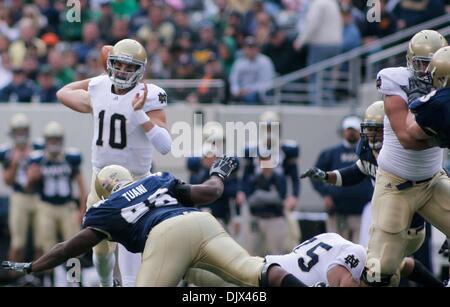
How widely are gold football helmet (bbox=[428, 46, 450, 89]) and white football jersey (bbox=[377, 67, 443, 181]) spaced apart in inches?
16.9

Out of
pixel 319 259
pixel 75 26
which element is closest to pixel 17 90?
pixel 75 26

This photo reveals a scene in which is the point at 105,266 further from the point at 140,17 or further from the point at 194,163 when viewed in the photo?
the point at 140,17

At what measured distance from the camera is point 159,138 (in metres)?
9.18

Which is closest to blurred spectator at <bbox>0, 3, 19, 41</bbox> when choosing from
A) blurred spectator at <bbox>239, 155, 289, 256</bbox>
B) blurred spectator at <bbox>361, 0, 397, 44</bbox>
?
blurred spectator at <bbox>361, 0, 397, 44</bbox>

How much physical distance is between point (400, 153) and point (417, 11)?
252 inches

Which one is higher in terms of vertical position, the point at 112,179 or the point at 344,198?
the point at 112,179

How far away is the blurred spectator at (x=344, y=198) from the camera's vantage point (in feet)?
43.0

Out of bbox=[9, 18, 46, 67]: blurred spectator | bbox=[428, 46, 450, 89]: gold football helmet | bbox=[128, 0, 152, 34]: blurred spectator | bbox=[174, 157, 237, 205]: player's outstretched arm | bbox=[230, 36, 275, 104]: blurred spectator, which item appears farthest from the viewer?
bbox=[128, 0, 152, 34]: blurred spectator

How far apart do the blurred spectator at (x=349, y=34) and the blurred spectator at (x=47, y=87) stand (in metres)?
3.49

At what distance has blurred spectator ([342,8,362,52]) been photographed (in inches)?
600

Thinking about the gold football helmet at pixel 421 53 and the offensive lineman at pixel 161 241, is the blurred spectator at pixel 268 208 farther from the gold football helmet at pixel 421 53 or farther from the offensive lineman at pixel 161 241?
the offensive lineman at pixel 161 241

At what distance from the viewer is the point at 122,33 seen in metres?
15.8

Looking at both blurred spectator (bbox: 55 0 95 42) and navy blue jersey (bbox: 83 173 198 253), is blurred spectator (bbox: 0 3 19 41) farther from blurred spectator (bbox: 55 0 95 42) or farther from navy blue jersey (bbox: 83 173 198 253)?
navy blue jersey (bbox: 83 173 198 253)
